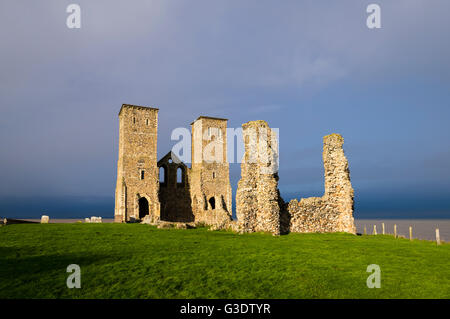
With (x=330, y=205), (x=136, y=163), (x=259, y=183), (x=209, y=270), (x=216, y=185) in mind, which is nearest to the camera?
(x=209, y=270)

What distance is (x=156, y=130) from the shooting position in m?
41.3

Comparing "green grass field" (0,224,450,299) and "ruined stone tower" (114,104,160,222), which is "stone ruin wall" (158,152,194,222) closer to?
"ruined stone tower" (114,104,160,222)

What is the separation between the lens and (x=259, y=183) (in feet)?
69.4

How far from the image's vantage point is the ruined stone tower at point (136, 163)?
37781 mm

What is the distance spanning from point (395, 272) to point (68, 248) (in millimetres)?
11453

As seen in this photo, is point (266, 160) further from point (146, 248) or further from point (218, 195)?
point (218, 195)

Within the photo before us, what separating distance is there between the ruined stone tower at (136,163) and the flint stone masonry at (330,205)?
19.7 m

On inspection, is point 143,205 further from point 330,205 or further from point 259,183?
point 330,205

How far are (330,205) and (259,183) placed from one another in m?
5.88

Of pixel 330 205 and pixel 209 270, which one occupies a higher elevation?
pixel 330 205

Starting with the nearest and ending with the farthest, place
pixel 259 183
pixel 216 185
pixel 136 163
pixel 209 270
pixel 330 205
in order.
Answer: pixel 209 270 < pixel 259 183 < pixel 330 205 < pixel 136 163 < pixel 216 185

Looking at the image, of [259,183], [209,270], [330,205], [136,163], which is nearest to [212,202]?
[136,163]

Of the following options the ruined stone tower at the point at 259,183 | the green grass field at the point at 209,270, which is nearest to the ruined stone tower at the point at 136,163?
the ruined stone tower at the point at 259,183
